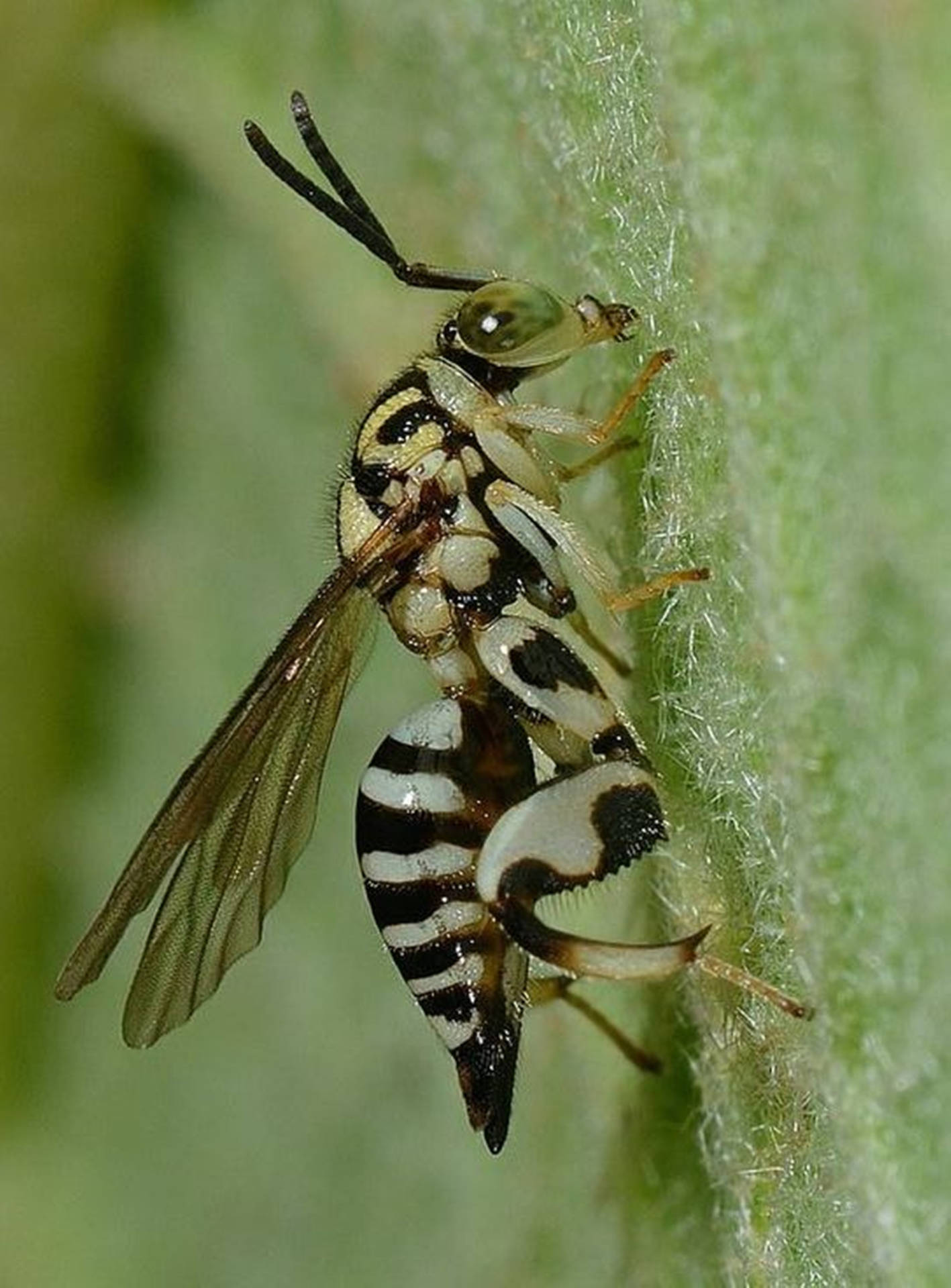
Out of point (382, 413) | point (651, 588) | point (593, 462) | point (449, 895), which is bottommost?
point (449, 895)

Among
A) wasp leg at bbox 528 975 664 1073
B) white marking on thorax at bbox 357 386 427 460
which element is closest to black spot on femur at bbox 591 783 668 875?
wasp leg at bbox 528 975 664 1073

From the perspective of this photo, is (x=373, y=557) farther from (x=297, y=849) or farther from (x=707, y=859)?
(x=707, y=859)

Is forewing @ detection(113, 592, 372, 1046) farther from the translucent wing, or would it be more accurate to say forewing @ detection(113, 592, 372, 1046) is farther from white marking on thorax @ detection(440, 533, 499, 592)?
→ white marking on thorax @ detection(440, 533, 499, 592)

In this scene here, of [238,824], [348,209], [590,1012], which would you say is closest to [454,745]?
[238,824]

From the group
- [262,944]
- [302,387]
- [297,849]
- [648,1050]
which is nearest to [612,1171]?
[648,1050]

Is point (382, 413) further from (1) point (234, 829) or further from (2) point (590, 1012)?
(2) point (590, 1012)
